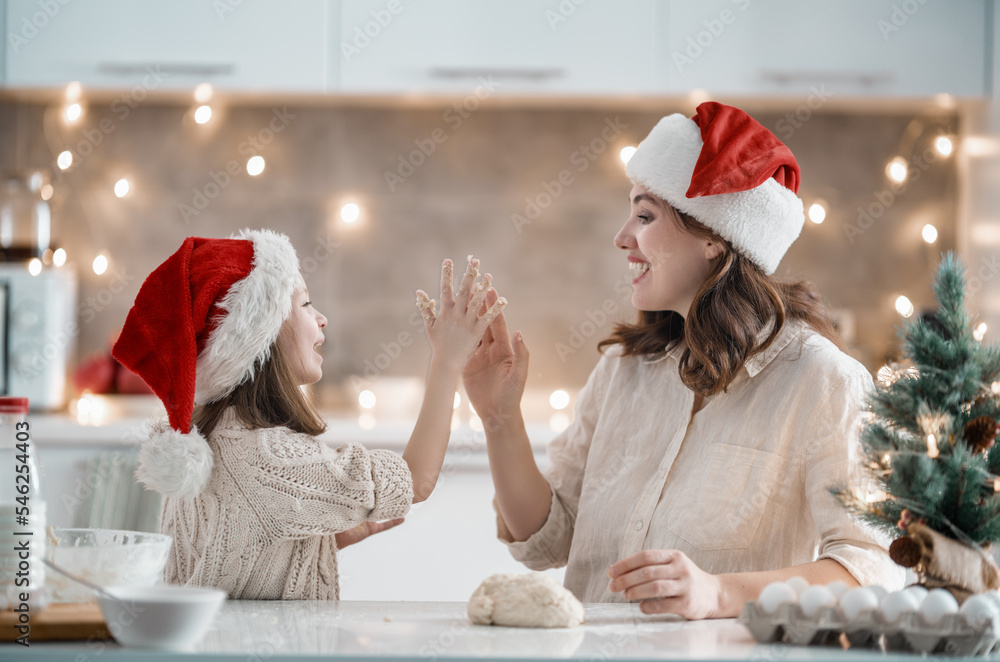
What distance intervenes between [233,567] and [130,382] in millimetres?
1597

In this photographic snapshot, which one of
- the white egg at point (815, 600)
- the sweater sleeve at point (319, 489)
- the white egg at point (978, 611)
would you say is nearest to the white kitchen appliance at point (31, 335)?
the sweater sleeve at point (319, 489)

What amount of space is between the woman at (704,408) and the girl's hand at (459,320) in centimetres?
19

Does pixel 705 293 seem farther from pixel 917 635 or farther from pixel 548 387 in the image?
pixel 548 387

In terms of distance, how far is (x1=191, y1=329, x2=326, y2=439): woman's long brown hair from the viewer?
3.63ft

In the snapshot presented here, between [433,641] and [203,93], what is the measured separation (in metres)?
2.06

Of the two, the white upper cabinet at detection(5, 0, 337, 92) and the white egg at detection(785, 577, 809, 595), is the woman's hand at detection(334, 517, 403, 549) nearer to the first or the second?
the white egg at detection(785, 577, 809, 595)

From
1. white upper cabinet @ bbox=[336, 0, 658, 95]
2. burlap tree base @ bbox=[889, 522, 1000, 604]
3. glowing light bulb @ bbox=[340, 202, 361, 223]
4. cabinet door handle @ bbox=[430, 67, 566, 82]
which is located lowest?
burlap tree base @ bbox=[889, 522, 1000, 604]

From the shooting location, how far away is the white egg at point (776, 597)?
0.77m

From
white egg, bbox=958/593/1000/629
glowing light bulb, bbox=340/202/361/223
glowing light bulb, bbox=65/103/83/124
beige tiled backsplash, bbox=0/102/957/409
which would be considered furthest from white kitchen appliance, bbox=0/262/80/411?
white egg, bbox=958/593/1000/629

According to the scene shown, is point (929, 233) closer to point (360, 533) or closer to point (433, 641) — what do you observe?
point (360, 533)

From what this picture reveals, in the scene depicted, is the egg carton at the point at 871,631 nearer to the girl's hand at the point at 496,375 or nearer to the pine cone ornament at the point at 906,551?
the pine cone ornament at the point at 906,551

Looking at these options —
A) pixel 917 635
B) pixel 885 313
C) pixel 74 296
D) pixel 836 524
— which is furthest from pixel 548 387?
pixel 917 635

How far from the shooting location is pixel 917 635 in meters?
0.75

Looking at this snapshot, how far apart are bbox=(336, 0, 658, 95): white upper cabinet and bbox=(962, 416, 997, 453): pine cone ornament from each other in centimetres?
163
